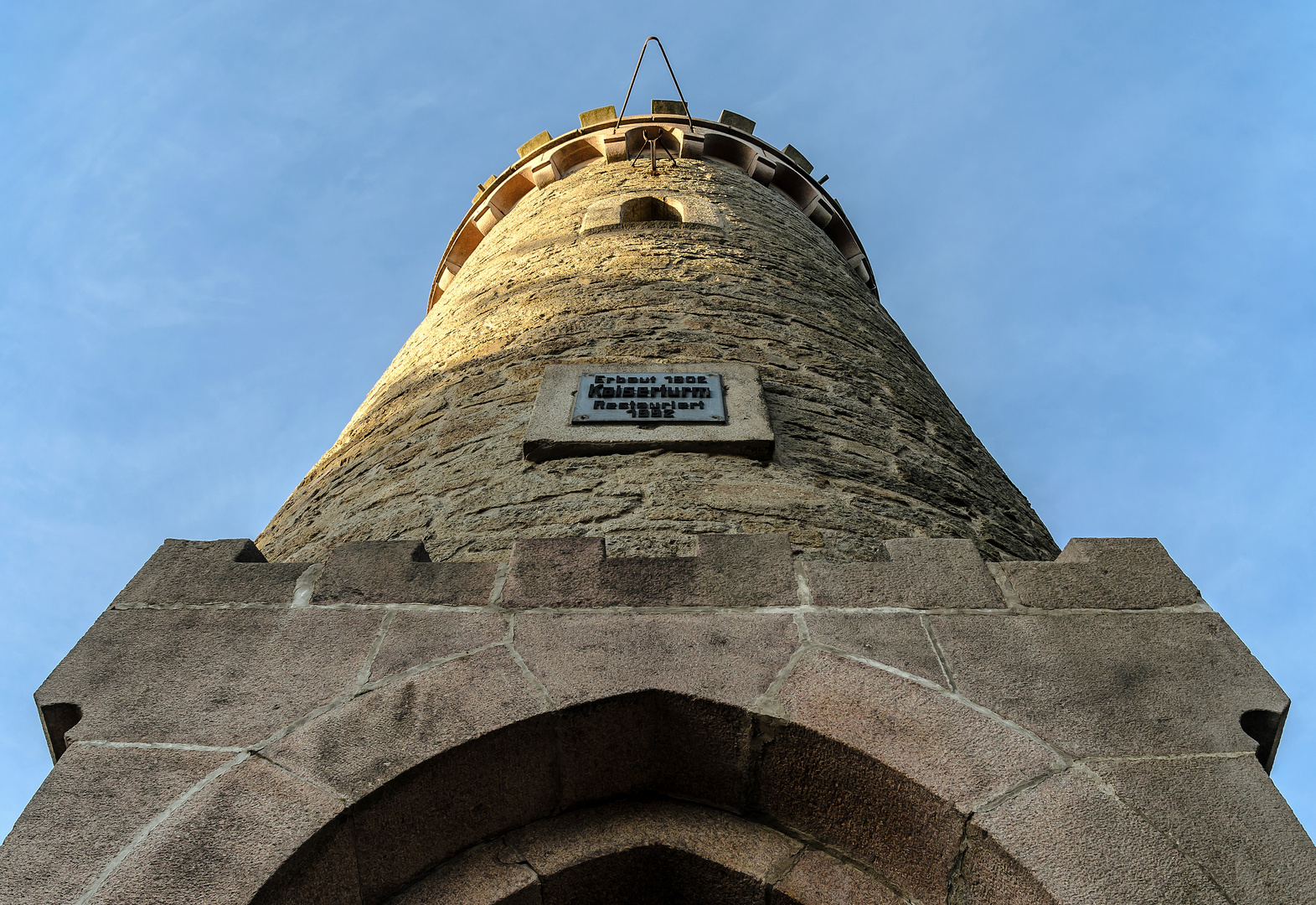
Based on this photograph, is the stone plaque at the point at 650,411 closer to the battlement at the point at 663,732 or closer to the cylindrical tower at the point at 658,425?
the cylindrical tower at the point at 658,425

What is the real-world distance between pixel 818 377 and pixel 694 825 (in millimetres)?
2477

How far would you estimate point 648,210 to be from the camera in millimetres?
7699

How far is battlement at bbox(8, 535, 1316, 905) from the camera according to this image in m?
1.98

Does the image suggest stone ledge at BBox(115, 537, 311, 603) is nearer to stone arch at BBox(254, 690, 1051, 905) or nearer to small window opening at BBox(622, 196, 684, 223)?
stone arch at BBox(254, 690, 1051, 905)

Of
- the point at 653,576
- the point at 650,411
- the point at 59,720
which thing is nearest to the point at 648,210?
the point at 650,411

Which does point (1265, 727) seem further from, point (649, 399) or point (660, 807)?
point (649, 399)

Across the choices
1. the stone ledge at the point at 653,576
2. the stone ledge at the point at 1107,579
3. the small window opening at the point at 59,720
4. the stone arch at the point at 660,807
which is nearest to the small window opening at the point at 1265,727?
the stone ledge at the point at 1107,579

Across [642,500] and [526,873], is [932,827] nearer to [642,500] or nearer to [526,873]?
[526,873]

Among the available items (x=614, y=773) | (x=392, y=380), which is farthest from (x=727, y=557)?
(x=392, y=380)

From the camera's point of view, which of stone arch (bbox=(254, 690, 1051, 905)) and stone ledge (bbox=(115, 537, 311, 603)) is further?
stone ledge (bbox=(115, 537, 311, 603))

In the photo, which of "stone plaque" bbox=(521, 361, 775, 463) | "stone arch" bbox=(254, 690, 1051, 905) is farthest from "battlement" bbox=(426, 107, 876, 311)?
"stone arch" bbox=(254, 690, 1051, 905)

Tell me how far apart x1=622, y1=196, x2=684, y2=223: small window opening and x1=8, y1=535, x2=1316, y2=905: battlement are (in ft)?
16.5

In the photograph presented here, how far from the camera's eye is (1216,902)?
1.87 m

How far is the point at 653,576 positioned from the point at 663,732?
41 cm
